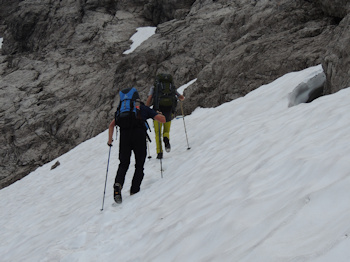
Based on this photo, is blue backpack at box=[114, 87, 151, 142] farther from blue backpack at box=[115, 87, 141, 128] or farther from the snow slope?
the snow slope

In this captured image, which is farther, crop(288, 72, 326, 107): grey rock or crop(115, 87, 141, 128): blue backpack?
crop(288, 72, 326, 107): grey rock

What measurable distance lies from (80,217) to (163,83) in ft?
15.2

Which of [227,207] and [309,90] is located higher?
[227,207]

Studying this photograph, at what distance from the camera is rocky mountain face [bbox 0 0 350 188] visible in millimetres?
15898

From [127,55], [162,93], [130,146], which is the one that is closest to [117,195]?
[130,146]

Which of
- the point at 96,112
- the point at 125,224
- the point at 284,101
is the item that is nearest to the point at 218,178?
the point at 125,224

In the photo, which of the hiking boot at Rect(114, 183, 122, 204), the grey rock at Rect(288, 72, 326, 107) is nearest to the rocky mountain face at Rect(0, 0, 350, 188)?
the grey rock at Rect(288, 72, 326, 107)

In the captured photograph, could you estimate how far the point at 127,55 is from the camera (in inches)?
1136

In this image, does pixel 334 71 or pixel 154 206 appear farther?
pixel 334 71

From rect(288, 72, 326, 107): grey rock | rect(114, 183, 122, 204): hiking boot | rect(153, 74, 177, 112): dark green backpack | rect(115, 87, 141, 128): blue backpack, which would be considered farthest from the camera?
rect(288, 72, 326, 107): grey rock

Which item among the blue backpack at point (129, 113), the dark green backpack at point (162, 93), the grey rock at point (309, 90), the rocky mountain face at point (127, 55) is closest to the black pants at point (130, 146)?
the blue backpack at point (129, 113)

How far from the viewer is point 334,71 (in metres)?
9.38

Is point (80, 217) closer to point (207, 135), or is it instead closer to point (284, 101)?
point (207, 135)

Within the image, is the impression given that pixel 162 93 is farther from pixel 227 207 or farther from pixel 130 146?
pixel 227 207
